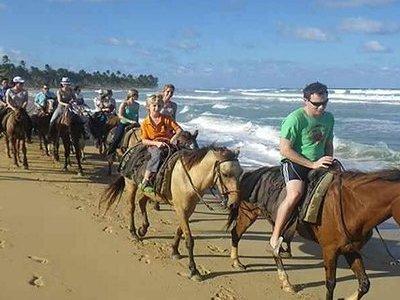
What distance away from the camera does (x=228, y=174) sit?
591 cm

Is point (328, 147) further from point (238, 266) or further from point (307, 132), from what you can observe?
point (238, 266)

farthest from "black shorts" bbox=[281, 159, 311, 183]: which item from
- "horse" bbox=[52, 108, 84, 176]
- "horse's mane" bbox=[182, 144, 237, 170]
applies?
"horse" bbox=[52, 108, 84, 176]

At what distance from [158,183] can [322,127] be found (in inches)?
97.8

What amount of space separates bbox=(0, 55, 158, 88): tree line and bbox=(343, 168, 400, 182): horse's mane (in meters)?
103

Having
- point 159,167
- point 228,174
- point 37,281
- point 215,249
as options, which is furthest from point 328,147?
point 37,281

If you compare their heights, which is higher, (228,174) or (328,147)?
(328,147)

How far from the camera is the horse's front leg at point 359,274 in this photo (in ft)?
17.0

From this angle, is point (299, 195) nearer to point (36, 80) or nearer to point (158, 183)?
point (158, 183)

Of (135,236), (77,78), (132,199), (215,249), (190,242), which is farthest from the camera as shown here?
(77,78)

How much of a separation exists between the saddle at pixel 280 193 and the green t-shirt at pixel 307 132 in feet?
0.77

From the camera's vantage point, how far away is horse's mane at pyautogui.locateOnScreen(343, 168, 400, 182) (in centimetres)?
495

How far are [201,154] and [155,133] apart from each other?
1294 millimetres

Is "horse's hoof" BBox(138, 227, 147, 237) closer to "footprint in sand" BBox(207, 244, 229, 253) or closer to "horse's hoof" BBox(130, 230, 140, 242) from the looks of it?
"horse's hoof" BBox(130, 230, 140, 242)

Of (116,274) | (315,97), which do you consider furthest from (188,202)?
(315,97)
